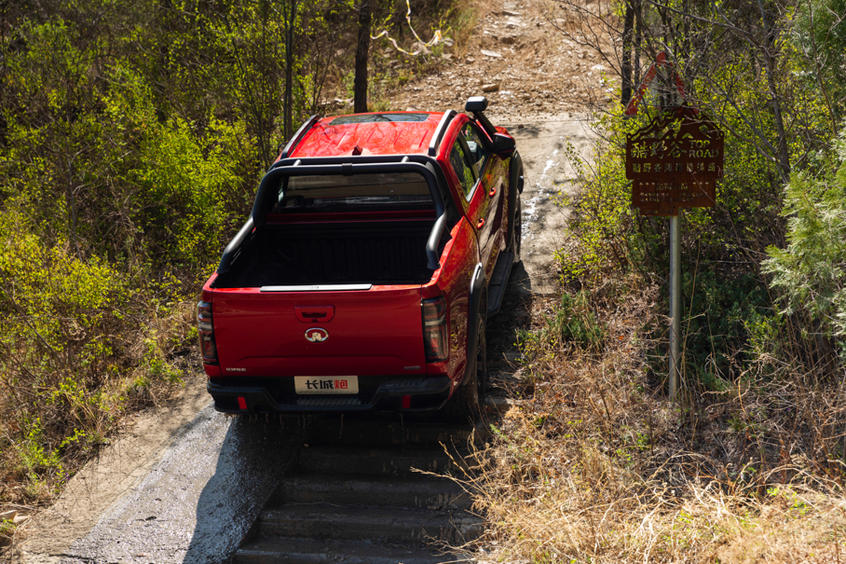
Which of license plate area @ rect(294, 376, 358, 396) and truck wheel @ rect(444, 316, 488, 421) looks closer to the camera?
license plate area @ rect(294, 376, 358, 396)

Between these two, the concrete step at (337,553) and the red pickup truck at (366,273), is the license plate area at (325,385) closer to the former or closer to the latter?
the red pickup truck at (366,273)

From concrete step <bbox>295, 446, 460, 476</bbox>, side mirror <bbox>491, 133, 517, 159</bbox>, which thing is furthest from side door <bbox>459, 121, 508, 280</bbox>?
concrete step <bbox>295, 446, 460, 476</bbox>

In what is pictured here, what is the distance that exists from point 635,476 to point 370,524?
173cm

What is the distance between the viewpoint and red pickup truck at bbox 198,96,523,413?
4988mm

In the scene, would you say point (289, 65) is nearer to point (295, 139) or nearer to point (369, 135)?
point (295, 139)

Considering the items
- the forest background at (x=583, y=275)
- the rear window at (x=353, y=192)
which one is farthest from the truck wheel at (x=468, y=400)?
the rear window at (x=353, y=192)

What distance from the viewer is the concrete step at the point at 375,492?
17.2ft

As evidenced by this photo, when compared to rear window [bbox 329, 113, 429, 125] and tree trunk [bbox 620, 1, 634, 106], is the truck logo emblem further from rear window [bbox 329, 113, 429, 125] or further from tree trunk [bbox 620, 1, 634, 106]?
tree trunk [bbox 620, 1, 634, 106]

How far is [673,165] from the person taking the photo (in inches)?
210

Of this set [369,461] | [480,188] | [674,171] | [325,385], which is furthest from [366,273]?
[674,171]

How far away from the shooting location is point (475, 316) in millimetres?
5730

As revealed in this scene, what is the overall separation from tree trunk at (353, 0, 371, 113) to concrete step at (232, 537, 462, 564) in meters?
8.15

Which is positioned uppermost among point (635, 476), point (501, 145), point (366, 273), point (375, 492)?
point (501, 145)

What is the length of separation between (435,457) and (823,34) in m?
4.00
